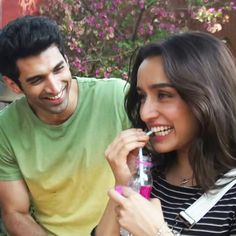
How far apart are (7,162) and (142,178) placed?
3.65 feet

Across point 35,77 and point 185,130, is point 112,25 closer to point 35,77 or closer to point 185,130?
point 35,77

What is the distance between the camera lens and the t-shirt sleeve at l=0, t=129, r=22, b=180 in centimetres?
282

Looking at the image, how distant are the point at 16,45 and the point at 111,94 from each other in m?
0.56

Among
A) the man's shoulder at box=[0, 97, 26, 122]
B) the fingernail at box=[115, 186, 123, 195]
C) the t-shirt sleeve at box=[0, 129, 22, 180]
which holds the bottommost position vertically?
the t-shirt sleeve at box=[0, 129, 22, 180]

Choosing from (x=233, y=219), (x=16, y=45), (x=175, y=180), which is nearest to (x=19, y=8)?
(x=16, y=45)

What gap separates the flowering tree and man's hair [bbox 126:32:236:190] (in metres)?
2.74

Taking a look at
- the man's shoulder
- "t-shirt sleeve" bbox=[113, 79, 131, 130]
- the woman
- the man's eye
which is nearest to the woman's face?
the woman

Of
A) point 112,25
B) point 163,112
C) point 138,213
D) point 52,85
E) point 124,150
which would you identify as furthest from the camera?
point 112,25

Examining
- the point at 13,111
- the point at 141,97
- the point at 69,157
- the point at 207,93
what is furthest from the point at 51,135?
the point at 207,93

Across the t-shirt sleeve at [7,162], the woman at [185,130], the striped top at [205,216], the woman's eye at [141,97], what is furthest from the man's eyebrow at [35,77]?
the striped top at [205,216]

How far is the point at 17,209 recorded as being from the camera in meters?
2.87

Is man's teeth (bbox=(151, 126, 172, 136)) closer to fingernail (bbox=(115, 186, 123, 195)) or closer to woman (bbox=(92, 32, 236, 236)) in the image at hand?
woman (bbox=(92, 32, 236, 236))

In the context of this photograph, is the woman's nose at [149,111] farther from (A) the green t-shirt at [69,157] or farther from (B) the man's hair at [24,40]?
(B) the man's hair at [24,40]

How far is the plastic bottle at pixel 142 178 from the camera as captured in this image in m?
1.90
